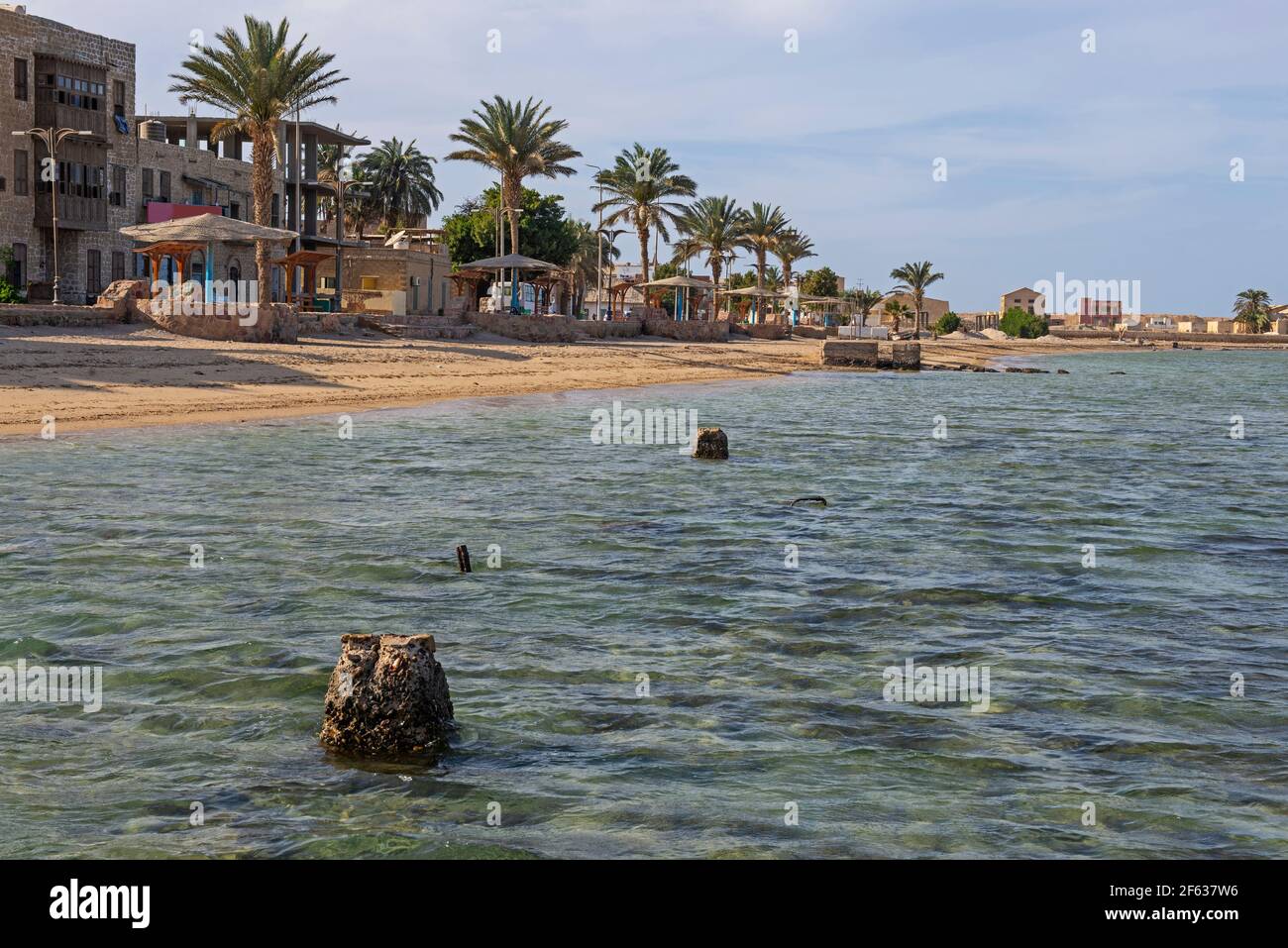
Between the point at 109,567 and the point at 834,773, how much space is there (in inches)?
265

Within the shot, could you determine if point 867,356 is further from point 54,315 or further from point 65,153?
point 54,315

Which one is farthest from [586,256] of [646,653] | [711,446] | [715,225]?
[646,653]

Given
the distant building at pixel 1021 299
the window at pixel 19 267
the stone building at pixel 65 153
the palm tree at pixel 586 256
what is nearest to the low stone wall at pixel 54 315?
the stone building at pixel 65 153

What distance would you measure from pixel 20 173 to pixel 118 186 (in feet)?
17.6

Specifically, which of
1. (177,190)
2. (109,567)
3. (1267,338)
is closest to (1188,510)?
(109,567)

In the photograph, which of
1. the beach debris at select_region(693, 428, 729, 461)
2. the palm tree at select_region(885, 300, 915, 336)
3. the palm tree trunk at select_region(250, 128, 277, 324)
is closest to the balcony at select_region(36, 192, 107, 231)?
the palm tree trunk at select_region(250, 128, 277, 324)

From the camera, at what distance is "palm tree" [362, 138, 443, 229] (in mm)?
87688

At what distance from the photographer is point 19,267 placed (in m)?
47.0

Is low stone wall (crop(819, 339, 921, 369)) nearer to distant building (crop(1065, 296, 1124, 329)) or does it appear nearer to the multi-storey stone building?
the multi-storey stone building

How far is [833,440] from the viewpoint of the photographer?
78.3ft

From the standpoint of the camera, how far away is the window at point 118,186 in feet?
169

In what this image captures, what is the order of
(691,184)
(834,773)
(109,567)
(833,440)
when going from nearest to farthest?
(834,773)
(109,567)
(833,440)
(691,184)

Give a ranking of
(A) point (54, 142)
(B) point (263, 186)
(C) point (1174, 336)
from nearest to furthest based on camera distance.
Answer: (B) point (263, 186) → (A) point (54, 142) → (C) point (1174, 336)
